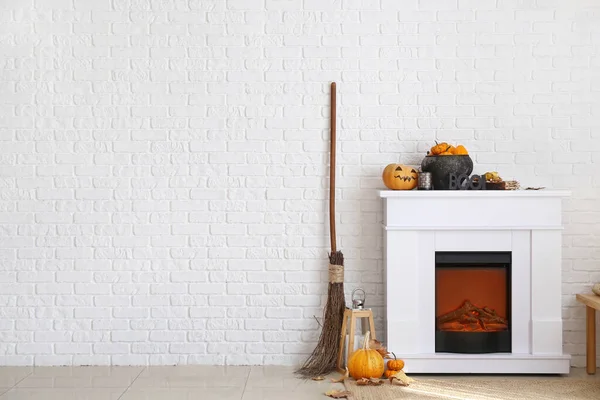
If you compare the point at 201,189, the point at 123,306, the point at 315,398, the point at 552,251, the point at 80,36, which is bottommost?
the point at 315,398

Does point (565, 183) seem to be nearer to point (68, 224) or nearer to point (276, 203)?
point (276, 203)

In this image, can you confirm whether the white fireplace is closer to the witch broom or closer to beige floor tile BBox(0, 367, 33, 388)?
the witch broom

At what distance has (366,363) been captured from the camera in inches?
180

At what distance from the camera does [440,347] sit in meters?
4.85

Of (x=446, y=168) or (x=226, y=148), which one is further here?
(x=226, y=148)

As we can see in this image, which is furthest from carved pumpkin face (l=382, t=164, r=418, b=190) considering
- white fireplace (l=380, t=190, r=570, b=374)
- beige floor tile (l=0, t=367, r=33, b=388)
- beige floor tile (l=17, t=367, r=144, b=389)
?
beige floor tile (l=0, t=367, r=33, b=388)

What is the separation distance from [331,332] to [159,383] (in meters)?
1.12

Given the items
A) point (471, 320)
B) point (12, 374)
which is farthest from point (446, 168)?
point (12, 374)

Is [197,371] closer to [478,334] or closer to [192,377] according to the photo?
[192,377]

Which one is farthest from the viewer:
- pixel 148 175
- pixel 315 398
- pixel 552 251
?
pixel 148 175

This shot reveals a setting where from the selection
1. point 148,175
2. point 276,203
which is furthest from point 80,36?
point 276,203

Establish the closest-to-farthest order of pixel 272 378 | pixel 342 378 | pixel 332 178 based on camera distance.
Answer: pixel 342 378, pixel 272 378, pixel 332 178

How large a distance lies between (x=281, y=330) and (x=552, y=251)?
1.82m

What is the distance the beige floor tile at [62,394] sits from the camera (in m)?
4.32
